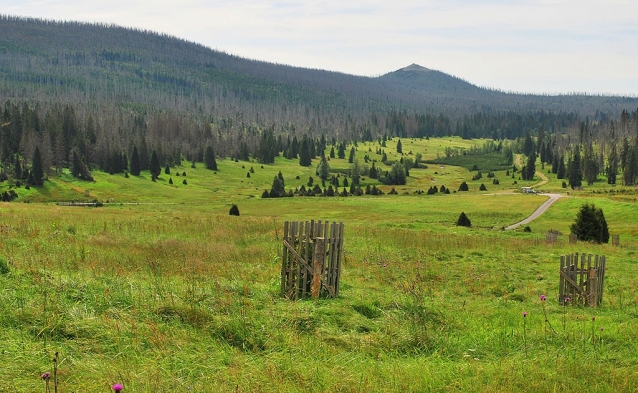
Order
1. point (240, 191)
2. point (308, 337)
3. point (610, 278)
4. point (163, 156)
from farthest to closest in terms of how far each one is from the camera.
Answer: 1. point (163, 156)
2. point (240, 191)
3. point (610, 278)
4. point (308, 337)

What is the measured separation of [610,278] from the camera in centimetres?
2192

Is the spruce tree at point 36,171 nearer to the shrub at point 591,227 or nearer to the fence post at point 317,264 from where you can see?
the shrub at point 591,227

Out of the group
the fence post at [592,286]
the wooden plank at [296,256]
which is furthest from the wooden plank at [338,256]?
A: the fence post at [592,286]

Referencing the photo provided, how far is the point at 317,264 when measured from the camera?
39.2ft

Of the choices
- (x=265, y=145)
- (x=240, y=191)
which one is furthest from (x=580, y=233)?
(x=265, y=145)

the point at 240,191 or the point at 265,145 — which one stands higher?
the point at 265,145

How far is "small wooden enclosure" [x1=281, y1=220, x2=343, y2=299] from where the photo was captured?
39.3ft

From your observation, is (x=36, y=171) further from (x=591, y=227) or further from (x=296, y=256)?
(x=296, y=256)

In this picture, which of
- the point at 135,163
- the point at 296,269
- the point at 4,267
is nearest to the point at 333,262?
the point at 296,269

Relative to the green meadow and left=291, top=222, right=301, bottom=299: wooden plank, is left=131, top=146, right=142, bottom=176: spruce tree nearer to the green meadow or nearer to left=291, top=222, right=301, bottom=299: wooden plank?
the green meadow

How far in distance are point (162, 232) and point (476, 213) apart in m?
50.0

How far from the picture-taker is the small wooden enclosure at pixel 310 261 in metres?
12.0

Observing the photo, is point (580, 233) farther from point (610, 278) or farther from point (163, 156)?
point (163, 156)

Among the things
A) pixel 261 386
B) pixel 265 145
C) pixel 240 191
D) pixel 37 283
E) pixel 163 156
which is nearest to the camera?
pixel 261 386
